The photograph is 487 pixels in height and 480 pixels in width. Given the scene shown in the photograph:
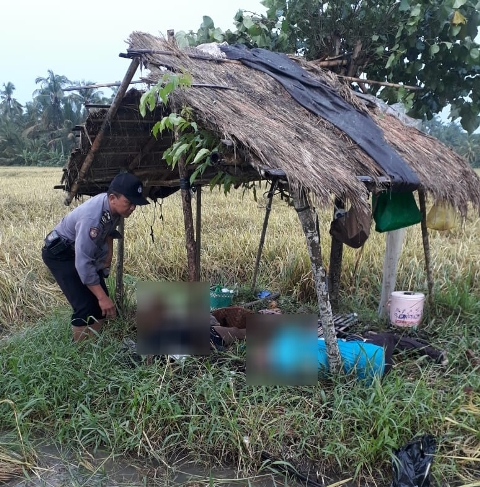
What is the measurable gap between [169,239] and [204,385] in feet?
13.4

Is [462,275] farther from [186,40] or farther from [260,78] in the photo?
[186,40]

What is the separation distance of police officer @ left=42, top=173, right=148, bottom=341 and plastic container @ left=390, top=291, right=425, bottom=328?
2.36m

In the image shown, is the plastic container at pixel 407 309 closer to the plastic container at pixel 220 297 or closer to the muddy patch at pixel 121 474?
the plastic container at pixel 220 297

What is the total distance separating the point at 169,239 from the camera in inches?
287

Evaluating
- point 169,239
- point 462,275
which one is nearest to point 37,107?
point 169,239

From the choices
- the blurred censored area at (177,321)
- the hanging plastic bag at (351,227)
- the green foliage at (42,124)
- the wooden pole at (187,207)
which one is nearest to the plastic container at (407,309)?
the hanging plastic bag at (351,227)

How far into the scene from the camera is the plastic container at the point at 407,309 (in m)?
4.53

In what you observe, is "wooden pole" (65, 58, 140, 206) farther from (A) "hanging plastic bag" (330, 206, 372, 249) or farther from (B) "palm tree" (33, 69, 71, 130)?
(B) "palm tree" (33, 69, 71, 130)

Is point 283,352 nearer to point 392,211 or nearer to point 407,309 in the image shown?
point 407,309

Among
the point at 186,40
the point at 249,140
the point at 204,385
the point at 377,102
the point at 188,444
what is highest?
the point at 186,40

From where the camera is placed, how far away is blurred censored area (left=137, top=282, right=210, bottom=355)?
3.67 meters

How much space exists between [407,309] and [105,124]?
3.08 metres

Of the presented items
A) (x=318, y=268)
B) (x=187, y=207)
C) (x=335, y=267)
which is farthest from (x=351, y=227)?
(x=187, y=207)

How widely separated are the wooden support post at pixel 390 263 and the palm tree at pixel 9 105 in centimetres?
4600
